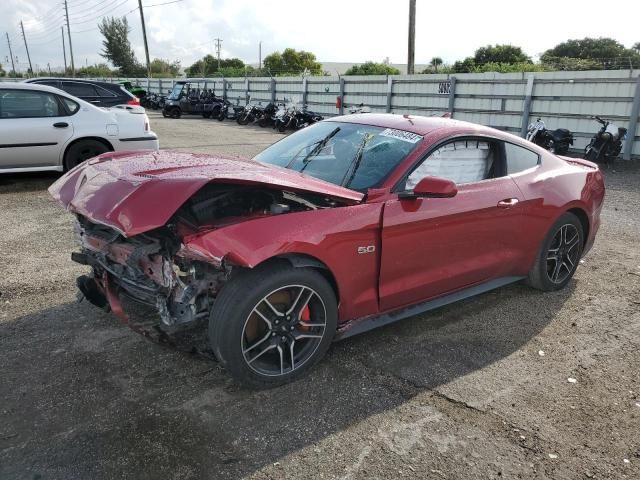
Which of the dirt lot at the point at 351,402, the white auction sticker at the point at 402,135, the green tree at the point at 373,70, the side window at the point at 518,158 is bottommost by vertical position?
the dirt lot at the point at 351,402

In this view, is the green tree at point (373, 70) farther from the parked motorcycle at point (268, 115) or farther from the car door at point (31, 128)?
the car door at point (31, 128)

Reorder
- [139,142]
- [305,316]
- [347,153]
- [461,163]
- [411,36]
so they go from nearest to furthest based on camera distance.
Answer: [305,316] < [347,153] < [461,163] < [139,142] < [411,36]

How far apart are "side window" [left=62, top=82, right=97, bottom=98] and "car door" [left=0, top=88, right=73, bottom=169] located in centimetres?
382

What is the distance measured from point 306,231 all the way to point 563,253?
2817 mm

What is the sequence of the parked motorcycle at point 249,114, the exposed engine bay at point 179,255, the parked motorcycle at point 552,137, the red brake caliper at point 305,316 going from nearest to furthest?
the exposed engine bay at point 179,255 → the red brake caliper at point 305,316 → the parked motorcycle at point 552,137 → the parked motorcycle at point 249,114

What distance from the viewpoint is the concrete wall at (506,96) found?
487 inches

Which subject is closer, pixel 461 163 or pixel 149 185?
pixel 149 185

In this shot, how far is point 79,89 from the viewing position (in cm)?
1200

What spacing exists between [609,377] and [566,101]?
11.7 meters

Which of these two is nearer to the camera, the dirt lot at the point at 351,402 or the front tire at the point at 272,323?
the dirt lot at the point at 351,402

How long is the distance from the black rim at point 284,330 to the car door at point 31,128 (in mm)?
6700

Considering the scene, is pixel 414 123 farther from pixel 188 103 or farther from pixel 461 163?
pixel 188 103

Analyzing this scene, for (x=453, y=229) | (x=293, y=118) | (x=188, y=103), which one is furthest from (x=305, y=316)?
(x=188, y=103)

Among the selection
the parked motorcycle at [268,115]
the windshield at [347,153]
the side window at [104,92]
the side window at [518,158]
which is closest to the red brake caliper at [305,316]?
the windshield at [347,153]
